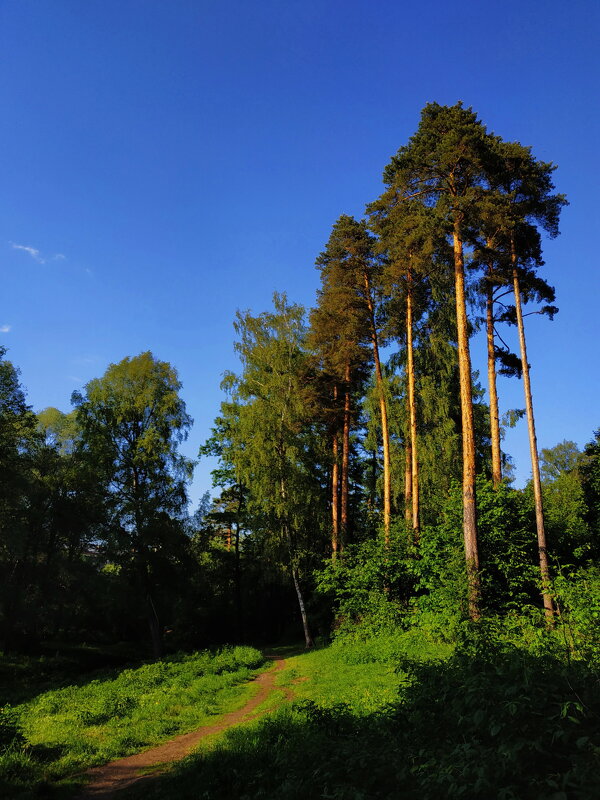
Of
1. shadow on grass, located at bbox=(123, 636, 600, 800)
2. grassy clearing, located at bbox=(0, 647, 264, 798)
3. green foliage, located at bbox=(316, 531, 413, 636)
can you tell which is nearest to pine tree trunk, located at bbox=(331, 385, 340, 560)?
green foliage, located at bbox=(316, 531, 413, 636)

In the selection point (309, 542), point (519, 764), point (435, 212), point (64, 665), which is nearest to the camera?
point (519, 764)

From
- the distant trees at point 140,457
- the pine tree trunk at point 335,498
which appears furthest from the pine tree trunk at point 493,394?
the distant trees at point 140,457

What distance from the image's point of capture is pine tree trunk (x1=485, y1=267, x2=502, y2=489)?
1855 centimetres

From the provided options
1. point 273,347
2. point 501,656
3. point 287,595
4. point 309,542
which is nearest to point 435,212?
point 501,656

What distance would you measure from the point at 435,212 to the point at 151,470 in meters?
21.6

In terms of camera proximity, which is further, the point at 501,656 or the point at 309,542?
the point at 309,542

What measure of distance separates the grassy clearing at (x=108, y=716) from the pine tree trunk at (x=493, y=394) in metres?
12.2

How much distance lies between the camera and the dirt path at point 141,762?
23.9 feet

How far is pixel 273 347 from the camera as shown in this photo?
92.5 ft

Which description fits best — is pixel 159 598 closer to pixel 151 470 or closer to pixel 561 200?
pixel 151 470

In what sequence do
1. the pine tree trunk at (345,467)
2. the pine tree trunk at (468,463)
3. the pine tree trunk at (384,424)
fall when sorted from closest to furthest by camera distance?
1. the pine tree trunk at (468,463)
2. the pine tree trunk at (384,424)
3. the pine tree trunk at (345,467)

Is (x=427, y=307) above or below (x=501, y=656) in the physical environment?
above

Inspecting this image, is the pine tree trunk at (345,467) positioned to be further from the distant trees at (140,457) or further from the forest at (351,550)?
the distant trees at (140,457)

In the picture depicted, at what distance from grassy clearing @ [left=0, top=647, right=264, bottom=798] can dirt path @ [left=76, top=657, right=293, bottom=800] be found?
0.33 metres
